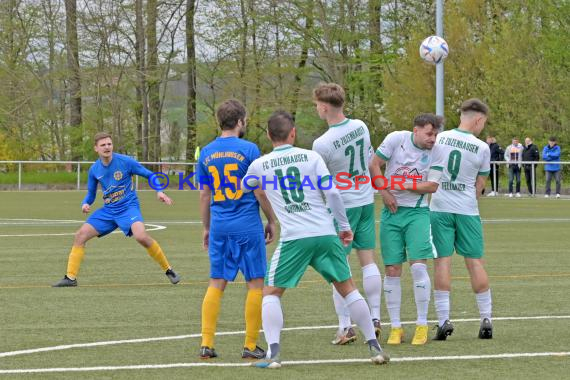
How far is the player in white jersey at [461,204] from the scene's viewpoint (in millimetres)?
9266

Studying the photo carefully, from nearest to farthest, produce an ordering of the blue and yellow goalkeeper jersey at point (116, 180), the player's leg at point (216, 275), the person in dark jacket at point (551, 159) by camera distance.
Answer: the player's leg at point (216, 275) < the blue and yellow goalkeeper jersey at point (116, 180) < the person in dark jacket at point (551, 159)

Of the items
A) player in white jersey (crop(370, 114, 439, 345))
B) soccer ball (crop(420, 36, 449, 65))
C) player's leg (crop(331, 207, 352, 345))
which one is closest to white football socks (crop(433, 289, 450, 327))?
player in white jersey (crop(370, 114, 439, 345))

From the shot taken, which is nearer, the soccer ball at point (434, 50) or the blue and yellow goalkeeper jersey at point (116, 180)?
the blue and yellow goalkeeper jersey at point (116, 180)

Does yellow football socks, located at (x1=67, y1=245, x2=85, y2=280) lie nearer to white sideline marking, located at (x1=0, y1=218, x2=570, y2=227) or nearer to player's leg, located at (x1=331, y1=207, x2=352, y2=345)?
player's leg, located at (x1=331, y1=207, x2=352, y2=345)

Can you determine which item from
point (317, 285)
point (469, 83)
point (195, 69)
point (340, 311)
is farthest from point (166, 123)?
point (340, 311)

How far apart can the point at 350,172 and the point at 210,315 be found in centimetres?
164

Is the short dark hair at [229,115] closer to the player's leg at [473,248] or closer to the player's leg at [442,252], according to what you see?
the player's leg at [442,252]

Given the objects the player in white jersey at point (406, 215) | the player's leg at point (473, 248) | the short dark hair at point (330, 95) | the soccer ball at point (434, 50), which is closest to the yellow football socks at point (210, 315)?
the player in white jersey at point (406, 215)

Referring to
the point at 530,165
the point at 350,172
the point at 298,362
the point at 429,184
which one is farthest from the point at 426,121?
the point at 530,165

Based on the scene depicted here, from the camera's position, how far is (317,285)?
12891 millimetres

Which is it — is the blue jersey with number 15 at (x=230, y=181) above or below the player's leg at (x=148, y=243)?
above

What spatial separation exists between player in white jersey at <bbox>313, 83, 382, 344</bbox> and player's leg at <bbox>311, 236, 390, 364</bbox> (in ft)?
3.22

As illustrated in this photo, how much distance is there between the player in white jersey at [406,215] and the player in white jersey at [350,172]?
12 centimetres

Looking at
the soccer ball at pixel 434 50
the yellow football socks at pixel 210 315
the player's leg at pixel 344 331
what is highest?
the soccer ball at pixel 434 50
